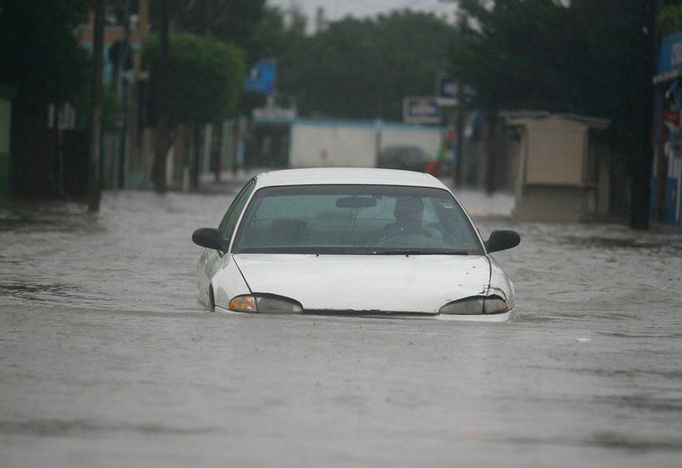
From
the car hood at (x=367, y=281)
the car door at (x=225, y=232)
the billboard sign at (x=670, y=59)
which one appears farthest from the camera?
the billboard sign at (x=670, y=59)

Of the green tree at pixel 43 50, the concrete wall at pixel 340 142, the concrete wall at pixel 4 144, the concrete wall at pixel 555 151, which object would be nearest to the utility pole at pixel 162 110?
the green tree at pixel 43 50

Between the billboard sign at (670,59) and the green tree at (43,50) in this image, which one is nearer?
the billboard sign at (670,59)

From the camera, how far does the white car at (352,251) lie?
34.4 feet

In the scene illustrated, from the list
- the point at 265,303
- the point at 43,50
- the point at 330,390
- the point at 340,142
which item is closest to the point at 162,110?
the point at 43,50

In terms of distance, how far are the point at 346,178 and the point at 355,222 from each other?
0.48 metres

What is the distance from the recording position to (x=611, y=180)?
41.8m

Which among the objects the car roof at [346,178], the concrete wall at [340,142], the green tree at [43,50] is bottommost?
the concrete wall at [340,142]

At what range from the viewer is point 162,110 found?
48688mm

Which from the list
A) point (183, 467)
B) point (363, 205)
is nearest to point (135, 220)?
point (363, 205)

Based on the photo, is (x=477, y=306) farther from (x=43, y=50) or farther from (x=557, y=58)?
(x=557, y=58)

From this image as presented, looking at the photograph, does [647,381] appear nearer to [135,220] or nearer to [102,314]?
[102,314]

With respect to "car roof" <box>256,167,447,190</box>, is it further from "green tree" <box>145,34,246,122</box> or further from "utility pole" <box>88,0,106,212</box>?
"green tree" <box>145,34,246,122</box>

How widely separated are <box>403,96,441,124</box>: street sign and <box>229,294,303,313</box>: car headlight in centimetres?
10567

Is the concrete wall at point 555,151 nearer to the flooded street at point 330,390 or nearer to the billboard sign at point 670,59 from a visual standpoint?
the billboard sign at point 670,59
